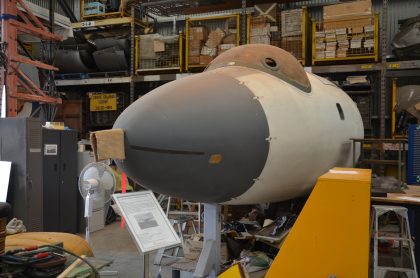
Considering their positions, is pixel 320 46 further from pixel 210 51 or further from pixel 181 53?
pixel 181 53

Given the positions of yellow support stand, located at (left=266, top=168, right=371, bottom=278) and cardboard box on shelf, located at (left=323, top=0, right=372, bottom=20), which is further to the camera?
cardboard box on shelf, located at (left=323, top=0, right=372, bottom=20)

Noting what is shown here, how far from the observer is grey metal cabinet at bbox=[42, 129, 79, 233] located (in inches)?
253

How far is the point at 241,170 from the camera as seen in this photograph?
2756 mm

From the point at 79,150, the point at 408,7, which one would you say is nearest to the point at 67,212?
the point at 79,150

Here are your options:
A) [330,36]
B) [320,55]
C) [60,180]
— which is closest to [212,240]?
[60,180]

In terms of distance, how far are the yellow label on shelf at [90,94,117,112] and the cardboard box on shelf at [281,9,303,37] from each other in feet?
14.6

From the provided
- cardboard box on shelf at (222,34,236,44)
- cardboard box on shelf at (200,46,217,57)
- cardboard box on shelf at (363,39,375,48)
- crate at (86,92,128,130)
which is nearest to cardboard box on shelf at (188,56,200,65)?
cardboard box on shelf at (200,46,217,57)

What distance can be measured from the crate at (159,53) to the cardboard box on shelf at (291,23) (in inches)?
88.9

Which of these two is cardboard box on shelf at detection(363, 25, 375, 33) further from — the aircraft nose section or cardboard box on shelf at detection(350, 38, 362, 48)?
the aircraft nose section

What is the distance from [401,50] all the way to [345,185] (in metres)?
6.53

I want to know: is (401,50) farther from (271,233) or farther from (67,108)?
(67,108)

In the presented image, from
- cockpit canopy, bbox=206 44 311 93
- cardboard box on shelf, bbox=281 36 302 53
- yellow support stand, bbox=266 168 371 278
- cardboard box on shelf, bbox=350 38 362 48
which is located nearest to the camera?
yellow support stand, bbox=266 168 371 278

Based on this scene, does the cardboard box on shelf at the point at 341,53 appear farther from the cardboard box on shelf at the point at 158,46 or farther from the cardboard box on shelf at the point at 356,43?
the cardboard box on shelf at the point at 158,46

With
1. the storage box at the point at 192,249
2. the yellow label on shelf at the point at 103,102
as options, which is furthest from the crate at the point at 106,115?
the storage box at the point at 192,249
